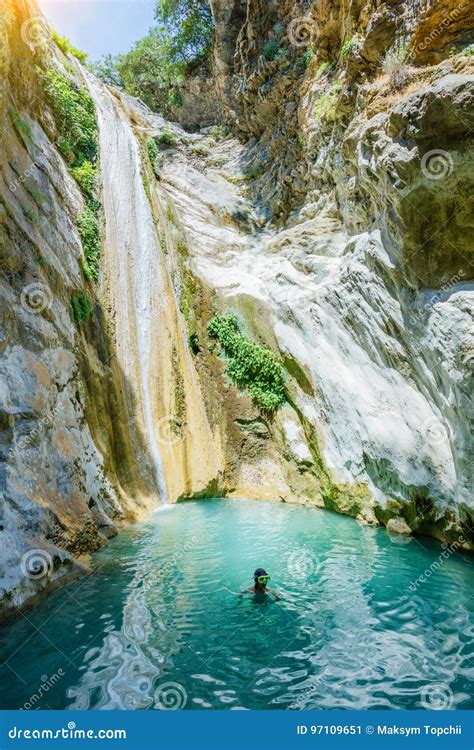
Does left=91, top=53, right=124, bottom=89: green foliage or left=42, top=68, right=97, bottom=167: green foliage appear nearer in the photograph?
left=42, top=68, right=97, bottom=167: green foliage

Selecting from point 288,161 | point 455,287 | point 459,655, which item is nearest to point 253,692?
point 459,655

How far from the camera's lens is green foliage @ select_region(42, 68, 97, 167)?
567 inches

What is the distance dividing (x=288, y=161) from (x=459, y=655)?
1833cm

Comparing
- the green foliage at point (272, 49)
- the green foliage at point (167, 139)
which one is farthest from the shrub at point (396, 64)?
the green foliage at point (167, 139)

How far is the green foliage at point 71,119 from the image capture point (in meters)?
14.4

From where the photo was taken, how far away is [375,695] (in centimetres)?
464

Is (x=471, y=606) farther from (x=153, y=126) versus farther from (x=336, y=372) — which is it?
(x=153, y=126)

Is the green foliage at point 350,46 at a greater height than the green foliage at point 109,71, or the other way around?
the green foliage at point 109,71

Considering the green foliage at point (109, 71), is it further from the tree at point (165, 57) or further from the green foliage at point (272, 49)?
the green foliage at point (272, 49)

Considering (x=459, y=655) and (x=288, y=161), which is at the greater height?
(x=288, y=161)

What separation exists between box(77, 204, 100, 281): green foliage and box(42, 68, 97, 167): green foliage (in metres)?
2.50

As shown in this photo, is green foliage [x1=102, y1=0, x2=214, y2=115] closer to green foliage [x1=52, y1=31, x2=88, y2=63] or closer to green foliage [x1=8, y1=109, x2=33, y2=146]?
green foliage [x1=52, y1=31, x2=88, y2=63]

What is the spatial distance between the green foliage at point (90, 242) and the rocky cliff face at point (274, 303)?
0.91ft

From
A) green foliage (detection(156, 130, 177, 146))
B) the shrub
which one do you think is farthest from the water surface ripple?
green foliage (detection(156, 130, 177, 146))
